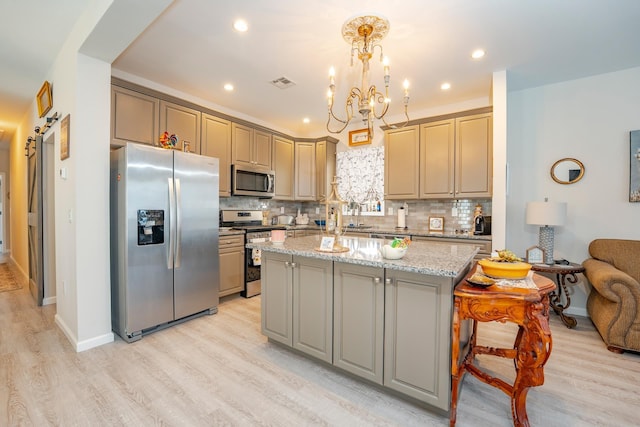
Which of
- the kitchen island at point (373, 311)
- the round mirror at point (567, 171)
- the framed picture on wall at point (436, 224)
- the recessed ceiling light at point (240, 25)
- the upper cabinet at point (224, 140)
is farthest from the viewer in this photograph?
the framed picture on wall at point (436, 224)

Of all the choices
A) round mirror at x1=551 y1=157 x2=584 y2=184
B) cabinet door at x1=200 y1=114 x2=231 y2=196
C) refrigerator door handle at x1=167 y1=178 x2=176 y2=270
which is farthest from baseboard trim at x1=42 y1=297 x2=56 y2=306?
round mirror at x1=551 y1=157 x2=584 y2=184

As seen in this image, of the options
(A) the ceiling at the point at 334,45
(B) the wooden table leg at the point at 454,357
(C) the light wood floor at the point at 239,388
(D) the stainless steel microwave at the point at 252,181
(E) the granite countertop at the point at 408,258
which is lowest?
(C) the light wood floor at the point at 239,388

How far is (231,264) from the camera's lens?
3811mm

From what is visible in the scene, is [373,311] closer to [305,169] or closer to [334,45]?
[334,45]

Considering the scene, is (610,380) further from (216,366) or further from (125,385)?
(125,385)

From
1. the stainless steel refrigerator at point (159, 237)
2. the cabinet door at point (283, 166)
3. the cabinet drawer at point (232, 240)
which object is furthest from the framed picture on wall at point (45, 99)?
the cabinet door at point (283, 166)

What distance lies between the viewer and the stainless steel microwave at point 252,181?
4.20m

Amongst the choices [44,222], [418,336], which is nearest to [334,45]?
[418,336]

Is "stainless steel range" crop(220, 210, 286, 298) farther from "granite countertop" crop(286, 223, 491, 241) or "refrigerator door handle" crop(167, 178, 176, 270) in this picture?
"refrigerator door handle" crop(167, 178, 176, 270)

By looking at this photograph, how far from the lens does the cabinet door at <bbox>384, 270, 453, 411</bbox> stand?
5.44ft

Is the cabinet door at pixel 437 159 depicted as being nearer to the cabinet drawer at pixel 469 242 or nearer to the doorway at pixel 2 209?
the cabinet drawer at pixel 469 242

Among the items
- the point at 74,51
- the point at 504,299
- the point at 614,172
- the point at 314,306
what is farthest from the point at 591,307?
the point at 74,51

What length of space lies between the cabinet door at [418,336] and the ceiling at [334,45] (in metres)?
1.92

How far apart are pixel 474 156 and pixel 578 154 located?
3.50 ft
